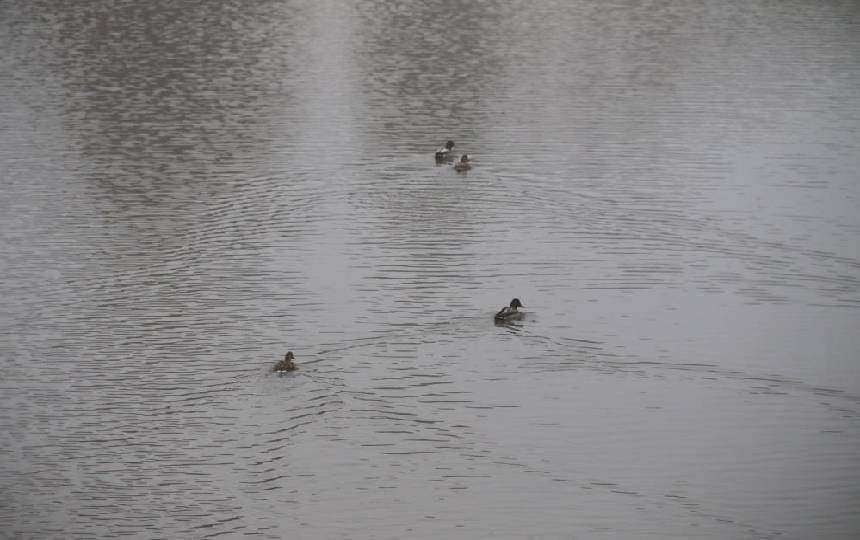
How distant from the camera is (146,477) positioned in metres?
20.3

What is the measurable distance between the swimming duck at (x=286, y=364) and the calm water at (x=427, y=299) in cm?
24

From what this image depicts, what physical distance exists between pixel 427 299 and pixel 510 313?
223 cm

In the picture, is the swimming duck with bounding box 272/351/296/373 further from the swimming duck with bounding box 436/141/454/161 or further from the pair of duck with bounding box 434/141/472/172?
the swimming duck with bounding box 436/141/454/161

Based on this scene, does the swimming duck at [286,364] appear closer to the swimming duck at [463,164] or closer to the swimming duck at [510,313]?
the swimming duck at [510,313]

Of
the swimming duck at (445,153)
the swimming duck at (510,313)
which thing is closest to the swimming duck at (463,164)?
the swimming duck at (445,153)

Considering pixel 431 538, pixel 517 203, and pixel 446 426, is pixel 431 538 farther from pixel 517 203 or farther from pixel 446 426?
pixel 517 203

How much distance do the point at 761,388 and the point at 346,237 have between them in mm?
12086

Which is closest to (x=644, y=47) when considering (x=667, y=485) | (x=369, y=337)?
(x=369, y=337)

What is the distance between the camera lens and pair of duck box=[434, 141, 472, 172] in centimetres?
3703

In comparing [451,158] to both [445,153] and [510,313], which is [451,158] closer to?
[445,153]

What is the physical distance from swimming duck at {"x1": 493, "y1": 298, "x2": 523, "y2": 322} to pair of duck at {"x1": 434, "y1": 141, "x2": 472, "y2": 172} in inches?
436

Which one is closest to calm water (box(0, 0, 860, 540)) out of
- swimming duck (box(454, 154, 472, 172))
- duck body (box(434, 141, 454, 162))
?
swimming duck (box(454, 154, 472, 172))

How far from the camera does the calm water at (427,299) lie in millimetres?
20203

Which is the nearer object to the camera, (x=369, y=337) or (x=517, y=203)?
(x=369, y=337)
